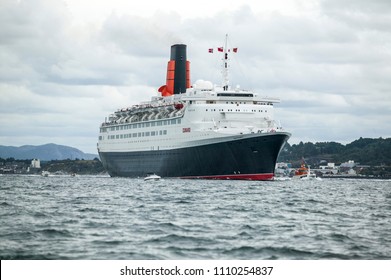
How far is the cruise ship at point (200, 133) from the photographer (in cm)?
7488

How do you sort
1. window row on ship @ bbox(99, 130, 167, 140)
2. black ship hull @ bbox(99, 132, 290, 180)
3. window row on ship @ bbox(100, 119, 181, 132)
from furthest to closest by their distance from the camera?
1. window row on ship @ bbox(99, 130, 167, 140)
2. window row on ship @ bbox(100, 119, 181, 132)
3. black ship hull @ bbox(99, 132, 290, 180)

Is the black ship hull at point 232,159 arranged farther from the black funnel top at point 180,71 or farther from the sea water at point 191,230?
the sea water at point 191,230

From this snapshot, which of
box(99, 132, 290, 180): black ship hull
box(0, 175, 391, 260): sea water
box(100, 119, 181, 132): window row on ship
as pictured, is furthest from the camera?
box(100, 119, 181, 132): window row on ship

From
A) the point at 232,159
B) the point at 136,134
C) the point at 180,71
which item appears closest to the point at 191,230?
the point at 232,159

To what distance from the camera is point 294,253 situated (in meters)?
23.4

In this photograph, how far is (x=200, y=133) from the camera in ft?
260

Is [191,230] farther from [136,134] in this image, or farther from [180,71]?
[180,71]

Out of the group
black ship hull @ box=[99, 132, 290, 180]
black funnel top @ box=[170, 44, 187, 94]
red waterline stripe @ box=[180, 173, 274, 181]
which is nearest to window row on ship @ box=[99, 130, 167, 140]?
black ship hull @ box=[99, 132, 290, 180]

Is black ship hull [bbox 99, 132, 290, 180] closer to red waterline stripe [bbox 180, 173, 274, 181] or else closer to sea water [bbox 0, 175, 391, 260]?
red waterline stripe [bbox 180, 173, 274, 181]

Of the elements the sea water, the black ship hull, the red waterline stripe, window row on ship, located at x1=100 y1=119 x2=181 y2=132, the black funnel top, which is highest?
the black funnel top

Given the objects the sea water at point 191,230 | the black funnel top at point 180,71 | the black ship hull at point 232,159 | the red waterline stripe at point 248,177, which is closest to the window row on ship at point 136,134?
the black ship hull at point 232,159

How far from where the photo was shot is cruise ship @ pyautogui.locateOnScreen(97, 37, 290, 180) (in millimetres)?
74875

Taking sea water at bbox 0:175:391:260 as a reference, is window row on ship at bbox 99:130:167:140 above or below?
above

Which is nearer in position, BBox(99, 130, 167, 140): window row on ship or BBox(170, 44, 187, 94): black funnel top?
BBox(99, 130, 167, 140): window row on ship
